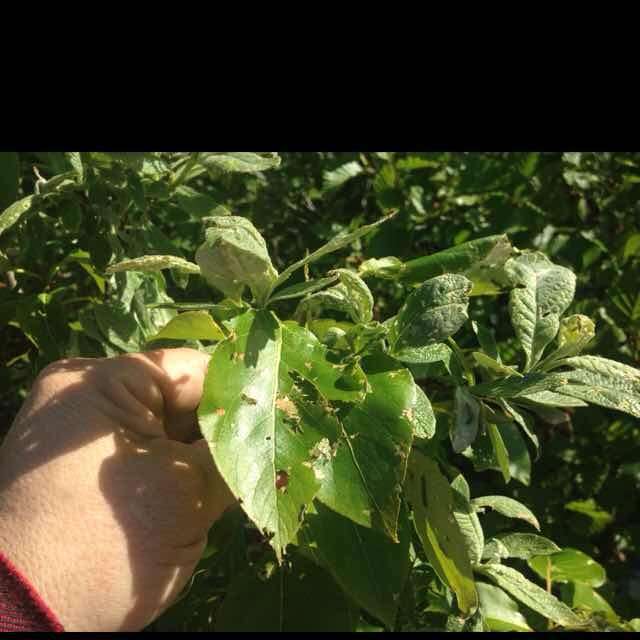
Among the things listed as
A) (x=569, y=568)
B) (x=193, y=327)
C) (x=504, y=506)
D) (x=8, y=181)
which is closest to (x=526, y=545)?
(x=504, y=506)

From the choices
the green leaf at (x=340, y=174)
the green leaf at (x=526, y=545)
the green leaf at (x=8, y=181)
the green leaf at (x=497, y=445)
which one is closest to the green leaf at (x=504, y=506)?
the green leaf at (x=526, y=545)

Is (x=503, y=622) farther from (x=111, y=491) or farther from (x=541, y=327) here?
(x=111, y=491)

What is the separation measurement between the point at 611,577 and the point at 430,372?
1.24 m

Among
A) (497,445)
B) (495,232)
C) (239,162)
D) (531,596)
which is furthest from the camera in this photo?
(495,232)

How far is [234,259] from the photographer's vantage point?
931 mm

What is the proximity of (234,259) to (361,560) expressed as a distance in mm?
397

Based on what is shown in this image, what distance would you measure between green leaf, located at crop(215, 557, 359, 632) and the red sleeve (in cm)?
29

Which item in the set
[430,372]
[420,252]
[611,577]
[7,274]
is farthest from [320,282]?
[611,577]

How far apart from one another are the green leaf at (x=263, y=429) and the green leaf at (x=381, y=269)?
18cm

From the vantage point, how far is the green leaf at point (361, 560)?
0.91m

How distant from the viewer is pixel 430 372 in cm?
119

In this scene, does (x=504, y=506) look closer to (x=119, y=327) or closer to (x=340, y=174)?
(x=119, y=327)

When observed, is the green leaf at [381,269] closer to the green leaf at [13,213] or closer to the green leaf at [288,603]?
the green leaf at [288,603]

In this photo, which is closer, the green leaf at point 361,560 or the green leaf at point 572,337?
the green leaf at point 361,560
